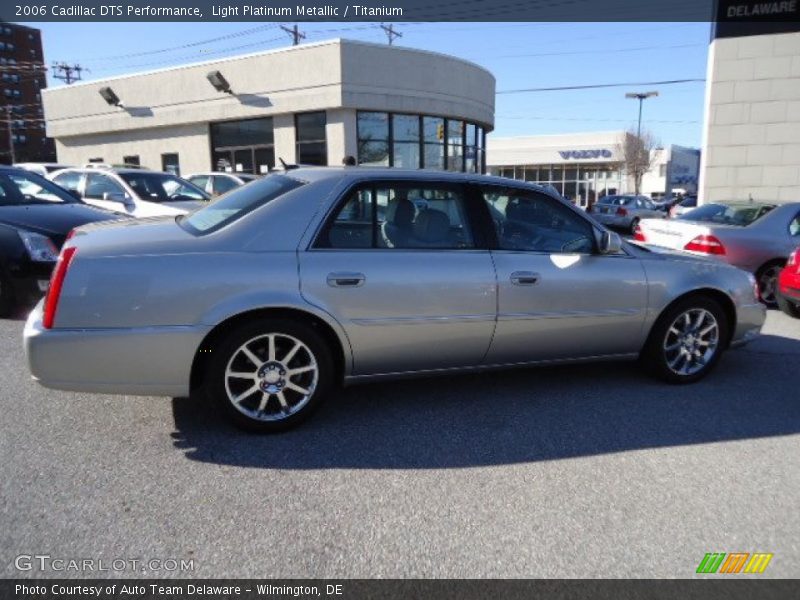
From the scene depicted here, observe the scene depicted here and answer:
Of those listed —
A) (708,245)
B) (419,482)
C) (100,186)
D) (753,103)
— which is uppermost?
(753,103)

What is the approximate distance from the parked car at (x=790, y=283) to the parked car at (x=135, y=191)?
8236mm

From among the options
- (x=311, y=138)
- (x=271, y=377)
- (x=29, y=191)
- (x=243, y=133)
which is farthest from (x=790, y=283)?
(x=243, y=133)

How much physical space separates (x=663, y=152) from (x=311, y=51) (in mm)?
53644

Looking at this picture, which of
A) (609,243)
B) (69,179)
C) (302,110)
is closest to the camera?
(609,243)

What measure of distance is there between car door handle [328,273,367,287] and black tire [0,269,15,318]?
4056mm

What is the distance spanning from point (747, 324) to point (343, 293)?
3373 mm

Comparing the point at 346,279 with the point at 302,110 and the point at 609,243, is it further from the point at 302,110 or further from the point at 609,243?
the point at 302,110

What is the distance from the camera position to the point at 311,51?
65.3 ft

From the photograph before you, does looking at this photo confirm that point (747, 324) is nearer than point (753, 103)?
Yes

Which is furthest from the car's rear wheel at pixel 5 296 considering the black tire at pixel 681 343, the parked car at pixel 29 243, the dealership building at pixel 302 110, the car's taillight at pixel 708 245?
the dealership building at pixel 302 110

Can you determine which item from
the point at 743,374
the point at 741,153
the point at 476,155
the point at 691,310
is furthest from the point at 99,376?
the point at 476,155

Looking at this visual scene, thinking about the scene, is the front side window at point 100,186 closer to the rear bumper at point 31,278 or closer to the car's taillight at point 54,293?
the rear bumper at point 31,278

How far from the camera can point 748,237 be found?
721 cm

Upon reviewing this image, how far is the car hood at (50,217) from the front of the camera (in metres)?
5.70
